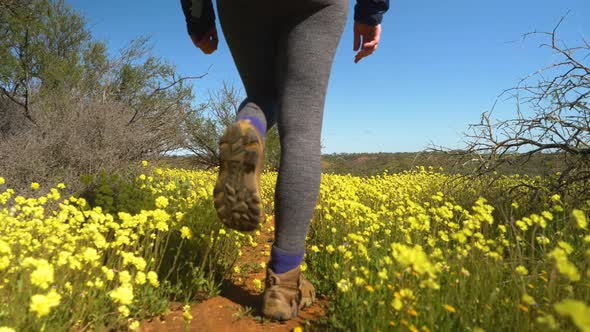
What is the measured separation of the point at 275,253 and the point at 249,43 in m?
0.98

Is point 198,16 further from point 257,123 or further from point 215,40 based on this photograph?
point 257,123

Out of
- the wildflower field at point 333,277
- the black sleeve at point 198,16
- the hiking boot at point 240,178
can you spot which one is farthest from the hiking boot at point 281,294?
the black sleeve at point 198,16

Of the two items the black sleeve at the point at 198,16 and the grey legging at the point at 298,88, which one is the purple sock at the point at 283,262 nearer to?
the grey legging at the point at 298,88

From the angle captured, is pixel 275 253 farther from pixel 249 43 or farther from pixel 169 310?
pixel 249 43

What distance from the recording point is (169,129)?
18.9ft

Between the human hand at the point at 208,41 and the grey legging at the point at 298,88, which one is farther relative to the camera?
the human hand at the point at 208,41

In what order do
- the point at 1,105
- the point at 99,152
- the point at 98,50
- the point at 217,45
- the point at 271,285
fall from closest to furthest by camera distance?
the point at 271,285 < the point at 217,45 < the point at 99,152 < the point at 1,105 < the point at 98,50

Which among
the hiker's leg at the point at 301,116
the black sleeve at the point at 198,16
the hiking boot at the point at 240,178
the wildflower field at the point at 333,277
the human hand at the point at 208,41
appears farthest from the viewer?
the human hand at the point at 208,41

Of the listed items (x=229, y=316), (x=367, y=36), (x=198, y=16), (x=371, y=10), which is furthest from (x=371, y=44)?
(x=229, y=316)

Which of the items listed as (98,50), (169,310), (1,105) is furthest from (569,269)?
(98,50)

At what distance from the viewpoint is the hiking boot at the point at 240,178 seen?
131 cm

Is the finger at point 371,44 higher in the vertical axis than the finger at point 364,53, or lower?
higher

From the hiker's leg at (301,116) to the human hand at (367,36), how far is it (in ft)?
0.79

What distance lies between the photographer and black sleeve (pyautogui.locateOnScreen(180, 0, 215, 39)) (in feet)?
5.50
